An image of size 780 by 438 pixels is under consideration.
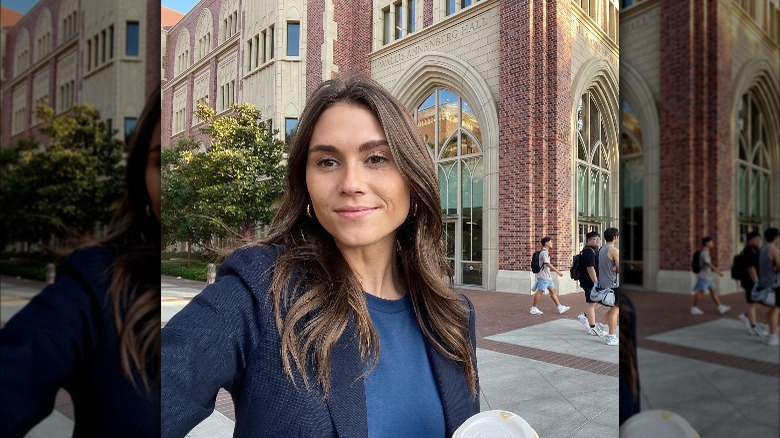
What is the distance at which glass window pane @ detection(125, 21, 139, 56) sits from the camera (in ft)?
0.80

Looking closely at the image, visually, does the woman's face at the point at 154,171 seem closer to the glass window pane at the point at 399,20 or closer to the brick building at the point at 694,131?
the brick building at the point at 694,131

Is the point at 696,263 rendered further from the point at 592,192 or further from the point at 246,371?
the point at 592,192

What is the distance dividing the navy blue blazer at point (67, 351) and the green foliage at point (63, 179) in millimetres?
17

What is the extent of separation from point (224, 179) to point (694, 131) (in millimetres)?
795

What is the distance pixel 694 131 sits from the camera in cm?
28

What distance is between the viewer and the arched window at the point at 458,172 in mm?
1045

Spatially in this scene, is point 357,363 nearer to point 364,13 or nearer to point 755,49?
point 755,49

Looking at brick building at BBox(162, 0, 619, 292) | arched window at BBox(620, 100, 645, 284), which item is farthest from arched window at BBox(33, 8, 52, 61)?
brick building at BBox(162, 0, 619, 292)

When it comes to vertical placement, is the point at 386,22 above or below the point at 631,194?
above

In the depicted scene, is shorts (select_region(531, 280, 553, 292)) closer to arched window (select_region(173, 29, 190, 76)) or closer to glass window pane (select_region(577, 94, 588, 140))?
glass window pane (select_region(577, 94, 588, 140))

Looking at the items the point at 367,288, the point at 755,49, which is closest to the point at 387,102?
the point at 367,288

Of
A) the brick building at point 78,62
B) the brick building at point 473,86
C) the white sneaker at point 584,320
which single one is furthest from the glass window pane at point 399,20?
the brick building at point 78,62

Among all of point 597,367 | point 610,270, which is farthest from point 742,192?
point 597,367

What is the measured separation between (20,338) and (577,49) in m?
1.04
